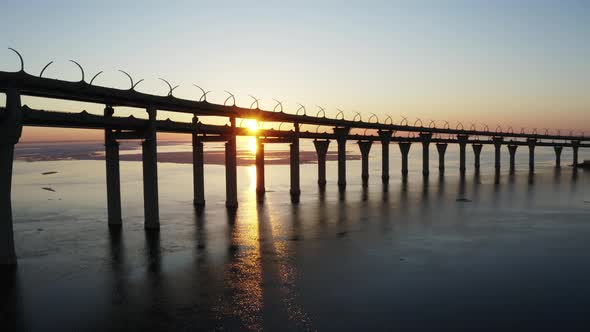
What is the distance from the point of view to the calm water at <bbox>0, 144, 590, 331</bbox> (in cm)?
1973

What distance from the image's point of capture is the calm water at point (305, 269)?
19.7 meters

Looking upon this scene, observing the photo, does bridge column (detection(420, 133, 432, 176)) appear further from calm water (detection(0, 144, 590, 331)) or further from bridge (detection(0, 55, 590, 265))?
calm water (detection(0, 144, 590, 331))

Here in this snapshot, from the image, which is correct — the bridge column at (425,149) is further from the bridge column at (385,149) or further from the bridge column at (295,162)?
the bridge column at (295,162)

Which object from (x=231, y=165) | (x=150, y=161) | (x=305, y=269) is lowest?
(x=305, y=269)

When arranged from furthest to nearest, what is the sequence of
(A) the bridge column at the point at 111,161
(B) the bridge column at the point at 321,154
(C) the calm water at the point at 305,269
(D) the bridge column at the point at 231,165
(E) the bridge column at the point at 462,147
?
(E) the bridge column at the point at 462,147, (B) the bridge column at the point at 321,154, (D) the bridge column at the point at 231,165, (A) the bridge column at the point at 111,161, (C) the calm water at the point at 305,269

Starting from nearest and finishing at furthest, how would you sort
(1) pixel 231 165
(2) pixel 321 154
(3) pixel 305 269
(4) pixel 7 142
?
(4) pixel 7 142, (3) pixel 305 269, (1) pixel 231 165, (2) pixel 321 154

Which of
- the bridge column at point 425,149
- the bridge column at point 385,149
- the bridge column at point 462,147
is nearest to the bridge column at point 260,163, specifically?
the bridge column at point 385,149

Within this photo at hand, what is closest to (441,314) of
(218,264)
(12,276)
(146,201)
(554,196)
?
(218,264)

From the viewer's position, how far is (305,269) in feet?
88.6

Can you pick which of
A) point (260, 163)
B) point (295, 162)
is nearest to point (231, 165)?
point (260, 163)

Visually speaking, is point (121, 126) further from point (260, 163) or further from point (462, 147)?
point (462, 147)

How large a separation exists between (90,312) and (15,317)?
293cm

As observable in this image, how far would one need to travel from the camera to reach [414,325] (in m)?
18.9

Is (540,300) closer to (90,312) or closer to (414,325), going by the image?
(414,325)
